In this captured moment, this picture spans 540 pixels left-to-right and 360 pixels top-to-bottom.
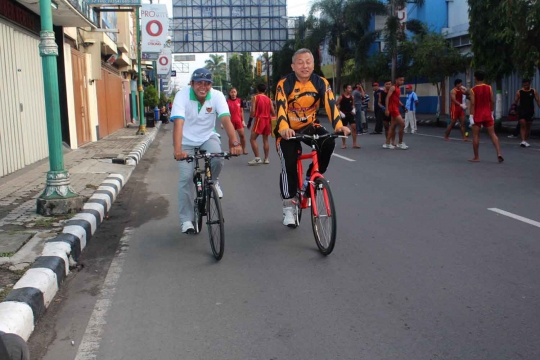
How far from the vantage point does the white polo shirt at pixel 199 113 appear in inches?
242

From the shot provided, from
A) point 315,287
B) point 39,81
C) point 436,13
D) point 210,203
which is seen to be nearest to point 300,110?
point 210,203

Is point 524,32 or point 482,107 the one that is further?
point 524,32

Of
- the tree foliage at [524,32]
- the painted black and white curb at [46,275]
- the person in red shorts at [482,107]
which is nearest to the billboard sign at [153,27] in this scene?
the tree foliage at [524,32]

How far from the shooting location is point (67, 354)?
3656 millimetres

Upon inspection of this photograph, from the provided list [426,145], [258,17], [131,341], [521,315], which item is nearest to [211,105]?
[131,341]

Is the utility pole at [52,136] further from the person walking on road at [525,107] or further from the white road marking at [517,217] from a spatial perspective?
the person walking on road at [525,107]

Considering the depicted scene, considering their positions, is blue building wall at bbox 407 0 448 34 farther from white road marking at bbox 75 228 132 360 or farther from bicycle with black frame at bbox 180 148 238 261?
white road marking at bbox 75 228 132 360

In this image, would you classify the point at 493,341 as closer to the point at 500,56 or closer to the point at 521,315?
the point at 521,315

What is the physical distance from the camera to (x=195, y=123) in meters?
6.23

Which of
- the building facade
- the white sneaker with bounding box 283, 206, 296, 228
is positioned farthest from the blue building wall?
the white sneaker with bounding box 283, 206, 296, 228

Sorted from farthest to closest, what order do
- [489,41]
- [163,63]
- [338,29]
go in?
[338,29] → [163,63] → [489,41]

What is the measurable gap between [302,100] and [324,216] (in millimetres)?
1236

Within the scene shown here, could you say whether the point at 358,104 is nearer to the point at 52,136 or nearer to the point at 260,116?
the point at 260,116

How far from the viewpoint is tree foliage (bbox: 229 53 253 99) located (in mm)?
101700
